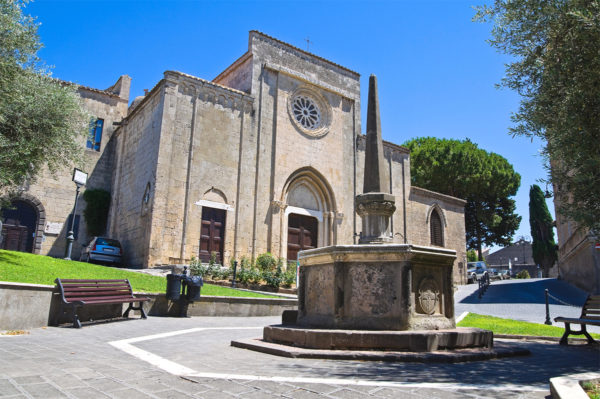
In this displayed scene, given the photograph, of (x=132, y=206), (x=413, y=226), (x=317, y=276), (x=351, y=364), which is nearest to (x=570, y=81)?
(x=317, y=276)

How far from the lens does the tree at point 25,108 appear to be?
37.4 ft

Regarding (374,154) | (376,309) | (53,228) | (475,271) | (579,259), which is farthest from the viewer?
(475,271)

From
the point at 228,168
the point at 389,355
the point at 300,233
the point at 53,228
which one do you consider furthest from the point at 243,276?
the point at 389,355

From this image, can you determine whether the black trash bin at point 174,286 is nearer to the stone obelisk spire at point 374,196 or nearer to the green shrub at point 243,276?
the stone obelisk spire at point 374,196

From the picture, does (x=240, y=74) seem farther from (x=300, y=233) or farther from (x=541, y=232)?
(x=541, y=232)

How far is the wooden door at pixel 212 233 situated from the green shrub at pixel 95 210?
22.3ft

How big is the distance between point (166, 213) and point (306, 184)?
7.63 m

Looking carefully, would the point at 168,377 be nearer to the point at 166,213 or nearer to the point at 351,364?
the point at 351,364

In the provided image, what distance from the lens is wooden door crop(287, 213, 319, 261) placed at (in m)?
21.7

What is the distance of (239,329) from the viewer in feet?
28.6

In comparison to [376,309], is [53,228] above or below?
above

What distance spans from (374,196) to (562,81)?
11.0ft

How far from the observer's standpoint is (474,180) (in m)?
39.2

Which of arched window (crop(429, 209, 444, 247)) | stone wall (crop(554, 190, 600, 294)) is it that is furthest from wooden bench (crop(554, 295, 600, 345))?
arched window (crop(429, 209, 444, 247))
